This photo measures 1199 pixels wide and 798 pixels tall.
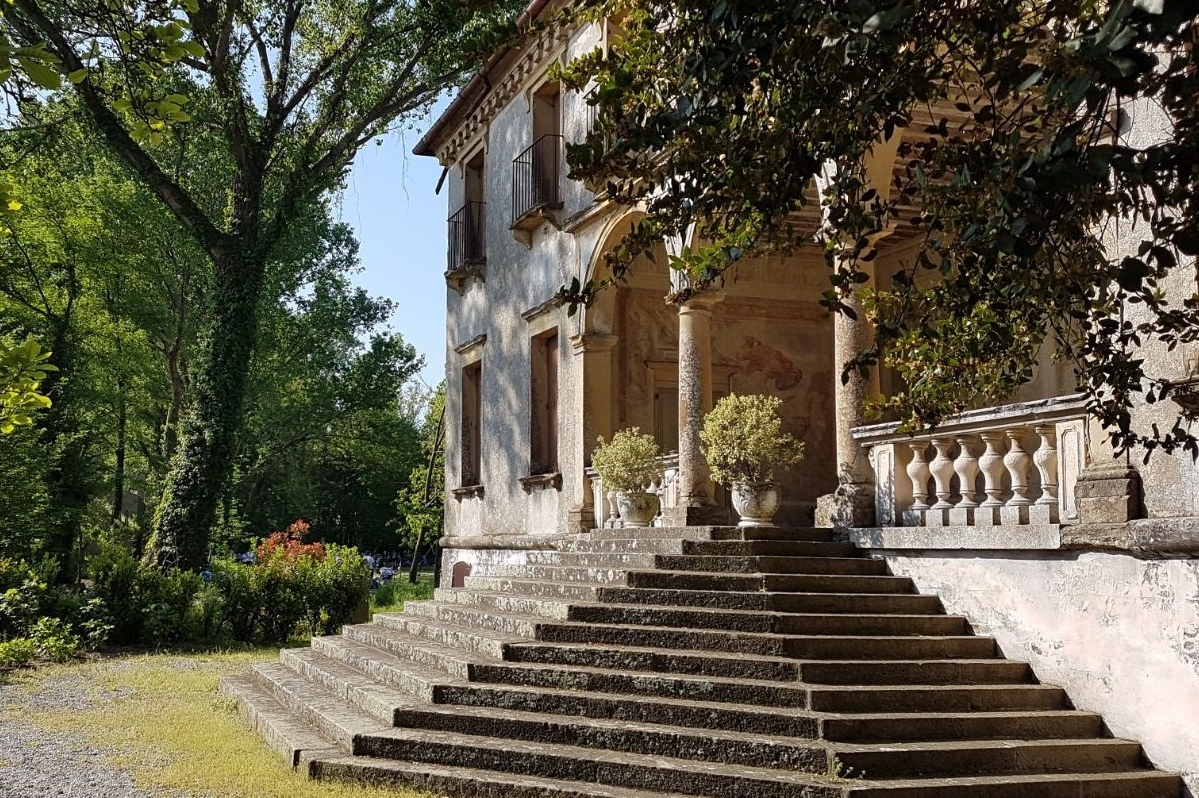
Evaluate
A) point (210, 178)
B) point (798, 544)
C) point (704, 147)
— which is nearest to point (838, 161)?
point (704, 147)

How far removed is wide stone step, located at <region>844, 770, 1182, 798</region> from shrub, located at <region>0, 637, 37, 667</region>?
35.0 feet

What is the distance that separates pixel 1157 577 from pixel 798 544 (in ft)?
10.1

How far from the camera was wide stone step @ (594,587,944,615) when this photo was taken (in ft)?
26.8

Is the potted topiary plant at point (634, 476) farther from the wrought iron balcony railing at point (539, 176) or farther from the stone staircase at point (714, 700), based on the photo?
the wrought iron balcony railing at point (539, 176)

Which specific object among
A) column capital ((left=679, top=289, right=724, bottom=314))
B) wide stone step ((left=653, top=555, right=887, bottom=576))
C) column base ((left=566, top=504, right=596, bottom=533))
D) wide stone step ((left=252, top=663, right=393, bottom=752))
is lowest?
wide stone step ((left=252, top=663, right=393, bottom=752))

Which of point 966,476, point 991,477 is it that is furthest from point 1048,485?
point 966,476

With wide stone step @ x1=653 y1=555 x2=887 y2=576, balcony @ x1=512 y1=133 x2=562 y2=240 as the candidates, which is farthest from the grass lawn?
balcony @ x1=512 y1=133 x2=562 y2=240

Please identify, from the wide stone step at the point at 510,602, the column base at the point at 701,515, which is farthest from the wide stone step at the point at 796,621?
the column base at the point at 701,515

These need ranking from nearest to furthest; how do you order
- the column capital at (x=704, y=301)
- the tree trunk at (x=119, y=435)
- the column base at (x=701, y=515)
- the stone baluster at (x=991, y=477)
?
1. the stone baluster at (x=991, y=477)
2. the column base at (x=701, y=515)
3. the column capital at (x=704, y=301)
4. the tree trunk at (x=119, y=435)

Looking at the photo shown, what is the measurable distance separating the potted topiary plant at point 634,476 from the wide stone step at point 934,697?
16.1 feet

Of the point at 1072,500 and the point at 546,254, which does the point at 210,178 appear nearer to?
the point at 546,254

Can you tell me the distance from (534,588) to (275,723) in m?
2.56

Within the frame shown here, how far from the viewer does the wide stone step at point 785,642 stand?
761 cm

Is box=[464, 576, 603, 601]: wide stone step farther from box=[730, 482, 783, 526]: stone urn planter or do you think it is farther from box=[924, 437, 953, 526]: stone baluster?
box=[924, 437, 953, 526]: stone baluster
